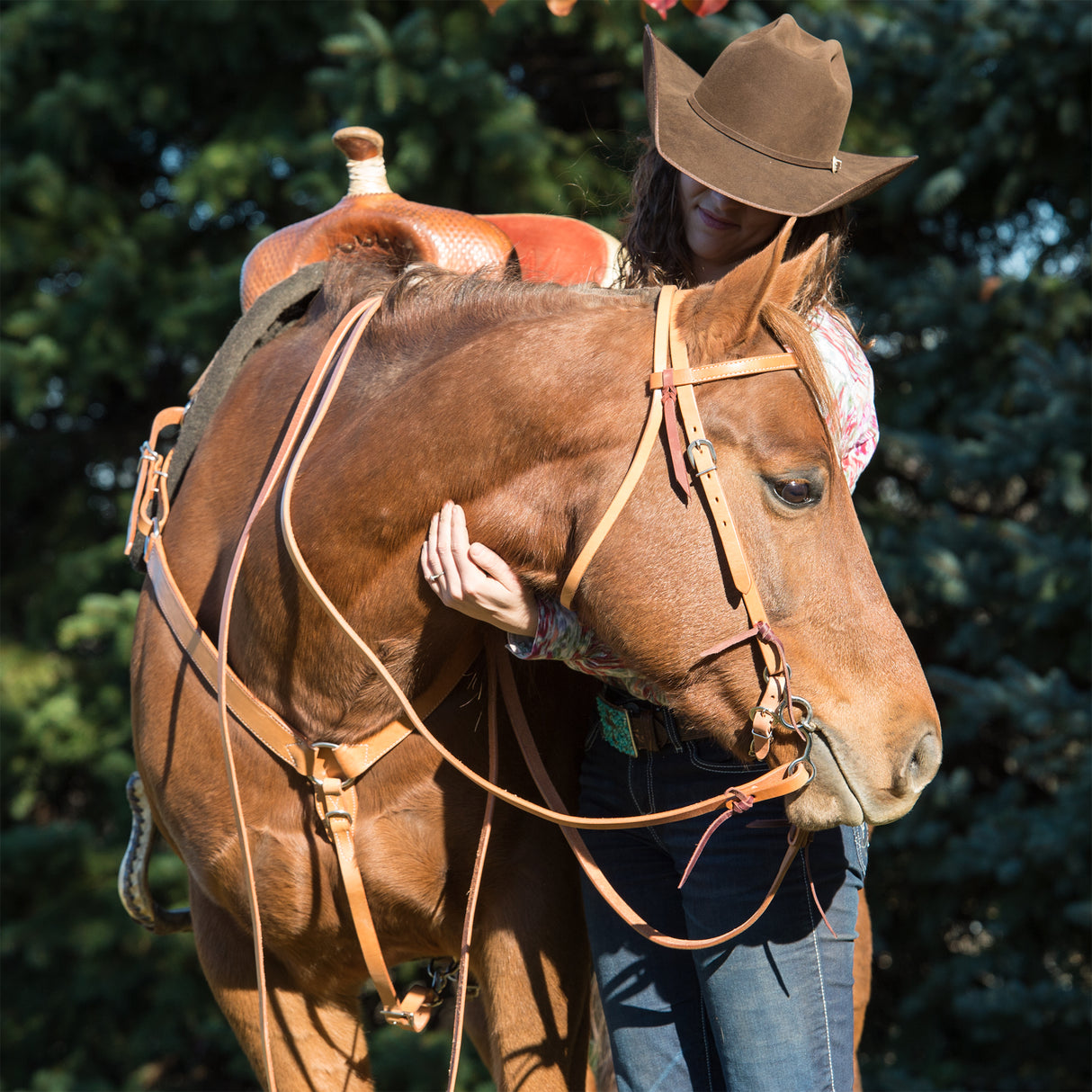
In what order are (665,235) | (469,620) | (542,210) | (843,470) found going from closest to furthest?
(843,470)
(469,620)
(665,235)
(542,210)

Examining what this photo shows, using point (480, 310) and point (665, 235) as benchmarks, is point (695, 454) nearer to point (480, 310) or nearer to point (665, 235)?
point (480, 310)

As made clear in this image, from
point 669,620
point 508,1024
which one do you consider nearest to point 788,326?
point 669,620

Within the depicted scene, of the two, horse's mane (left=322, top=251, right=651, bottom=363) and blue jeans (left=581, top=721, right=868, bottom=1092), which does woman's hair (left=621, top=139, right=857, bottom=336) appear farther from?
blue jeans (left=581, top=721, right=868, bottom=1092)

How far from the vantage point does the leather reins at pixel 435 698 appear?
4.34 ft

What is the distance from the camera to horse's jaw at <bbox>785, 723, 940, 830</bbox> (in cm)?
132

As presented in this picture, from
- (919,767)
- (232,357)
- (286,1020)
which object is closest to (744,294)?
(919,767)

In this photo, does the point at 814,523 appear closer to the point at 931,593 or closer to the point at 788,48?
the point at 788,48

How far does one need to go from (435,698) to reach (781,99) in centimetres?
103

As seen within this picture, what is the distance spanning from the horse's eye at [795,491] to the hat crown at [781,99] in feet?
1.77

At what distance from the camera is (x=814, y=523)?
4.44 ft

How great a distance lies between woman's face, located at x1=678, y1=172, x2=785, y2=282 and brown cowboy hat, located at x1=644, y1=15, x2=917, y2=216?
0.08 metres

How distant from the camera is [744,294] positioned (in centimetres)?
136

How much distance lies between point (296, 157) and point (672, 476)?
3515 mm

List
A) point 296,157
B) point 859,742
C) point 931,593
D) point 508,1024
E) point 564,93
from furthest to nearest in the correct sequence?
1. point 564,93
2. point 296,157
3. point 931,593
4. point 508,1024
5. point 859,742
